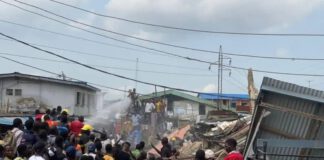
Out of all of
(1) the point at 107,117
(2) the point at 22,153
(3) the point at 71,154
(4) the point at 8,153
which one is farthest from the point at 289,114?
(1) the point at 107,117

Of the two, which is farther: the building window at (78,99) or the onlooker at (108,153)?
the building window at (78,99)

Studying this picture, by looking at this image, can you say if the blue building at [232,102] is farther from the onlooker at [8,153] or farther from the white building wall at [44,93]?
the onlooker at [8,153]

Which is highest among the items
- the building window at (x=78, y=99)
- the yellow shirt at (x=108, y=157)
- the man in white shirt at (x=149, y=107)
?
the building window at (x=78, y=99)

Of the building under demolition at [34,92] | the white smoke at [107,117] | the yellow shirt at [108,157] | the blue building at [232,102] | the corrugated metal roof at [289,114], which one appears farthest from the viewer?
the blue building at [232,102]

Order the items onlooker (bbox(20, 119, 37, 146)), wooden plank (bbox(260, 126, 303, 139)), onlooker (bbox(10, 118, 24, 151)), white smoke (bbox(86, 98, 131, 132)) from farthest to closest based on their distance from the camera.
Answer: white smoke (bbox(86, 98, 131, 132))
onlooker (bbox(10, 118, 24, 151))
onlooker (bbox(20, 119, 37, 146))
wooden plank (bbox(260, 126, 303, 139))

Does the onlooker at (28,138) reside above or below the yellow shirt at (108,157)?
above

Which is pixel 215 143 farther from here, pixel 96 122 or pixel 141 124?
pixel 96 122

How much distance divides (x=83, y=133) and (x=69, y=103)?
72.9 feet

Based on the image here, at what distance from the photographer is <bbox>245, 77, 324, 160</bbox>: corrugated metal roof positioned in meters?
9.63

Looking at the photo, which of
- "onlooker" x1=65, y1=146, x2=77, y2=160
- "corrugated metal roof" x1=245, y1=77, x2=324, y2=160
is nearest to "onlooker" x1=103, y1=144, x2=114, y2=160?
"onlooker" x1=65, y1=146, x2=77, y2=160

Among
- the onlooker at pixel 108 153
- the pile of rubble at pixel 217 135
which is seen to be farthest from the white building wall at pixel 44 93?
the onlooker at pixel 108 153

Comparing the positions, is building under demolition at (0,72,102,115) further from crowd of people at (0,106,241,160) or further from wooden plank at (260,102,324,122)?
wooden plank at (260,102,324,122)

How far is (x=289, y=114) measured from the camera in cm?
986

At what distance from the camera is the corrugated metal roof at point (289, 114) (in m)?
9.63
